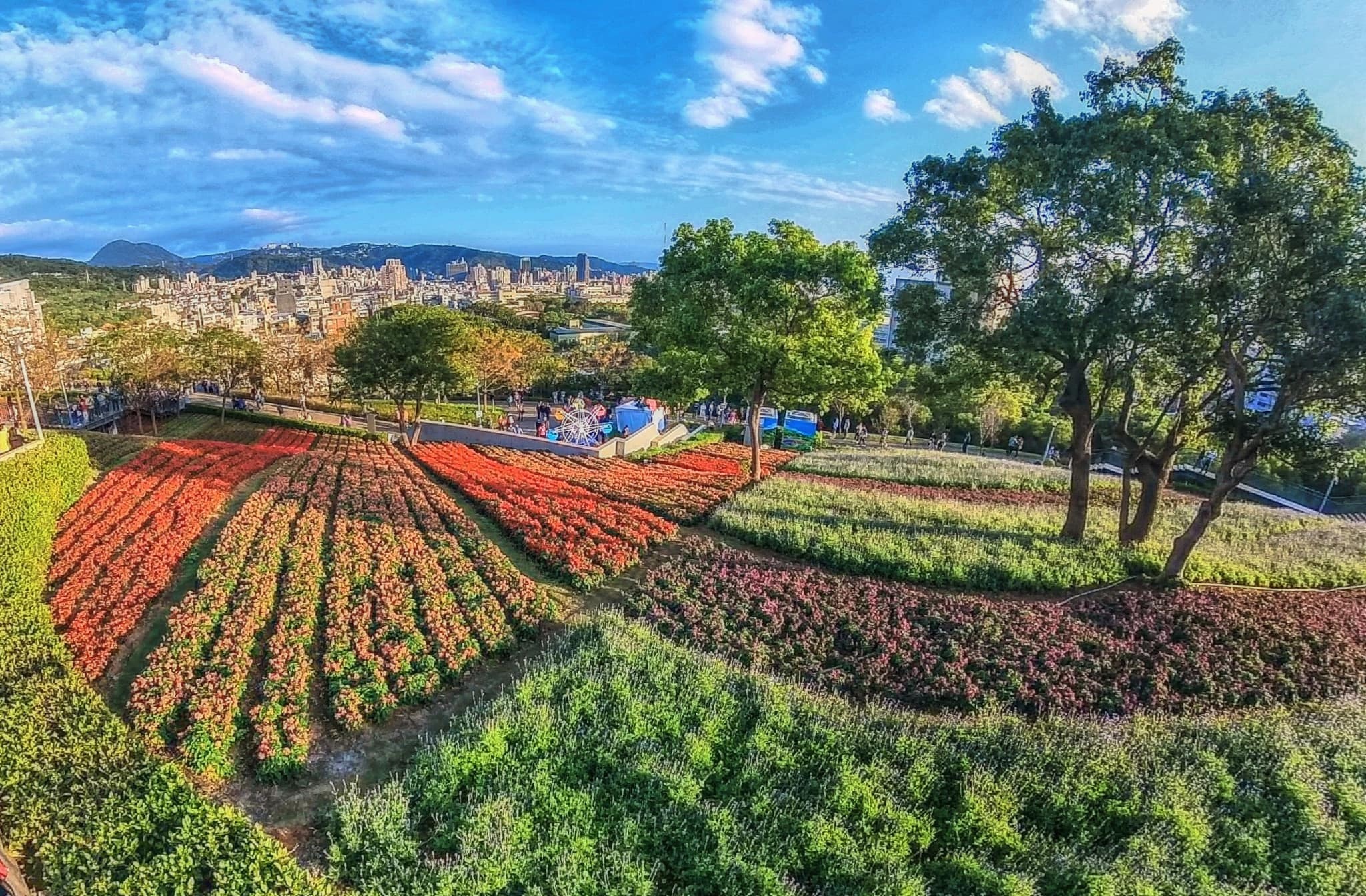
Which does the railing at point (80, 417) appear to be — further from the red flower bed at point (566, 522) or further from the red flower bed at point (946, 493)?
the red flower bed at point (946, 493)

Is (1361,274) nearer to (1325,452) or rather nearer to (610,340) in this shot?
(1325,452)

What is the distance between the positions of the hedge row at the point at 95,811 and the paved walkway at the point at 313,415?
28327 mm

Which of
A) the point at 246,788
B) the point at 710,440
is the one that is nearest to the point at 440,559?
the point at 246,788

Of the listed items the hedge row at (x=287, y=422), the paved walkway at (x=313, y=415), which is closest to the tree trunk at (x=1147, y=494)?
the hedge row at (x=287, y=422)

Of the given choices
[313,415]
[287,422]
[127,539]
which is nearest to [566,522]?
[127,539]

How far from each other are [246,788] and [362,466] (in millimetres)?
14225

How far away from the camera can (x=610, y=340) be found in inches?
2717

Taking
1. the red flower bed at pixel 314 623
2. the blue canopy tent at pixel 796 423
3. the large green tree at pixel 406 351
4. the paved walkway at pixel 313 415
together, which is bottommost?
the red flower bed at pixel 314 623

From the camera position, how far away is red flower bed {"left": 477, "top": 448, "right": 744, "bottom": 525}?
1592 centimetres

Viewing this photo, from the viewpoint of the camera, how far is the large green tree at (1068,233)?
11.0 m

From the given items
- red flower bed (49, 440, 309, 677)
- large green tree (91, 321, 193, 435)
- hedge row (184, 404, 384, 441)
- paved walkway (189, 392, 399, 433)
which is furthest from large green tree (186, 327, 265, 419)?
red flower bed (49, 440, 309, 677)

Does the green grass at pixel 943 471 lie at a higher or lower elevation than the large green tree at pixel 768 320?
lower

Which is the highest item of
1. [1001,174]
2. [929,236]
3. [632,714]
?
[1001,174]

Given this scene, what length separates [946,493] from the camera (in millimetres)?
19016
